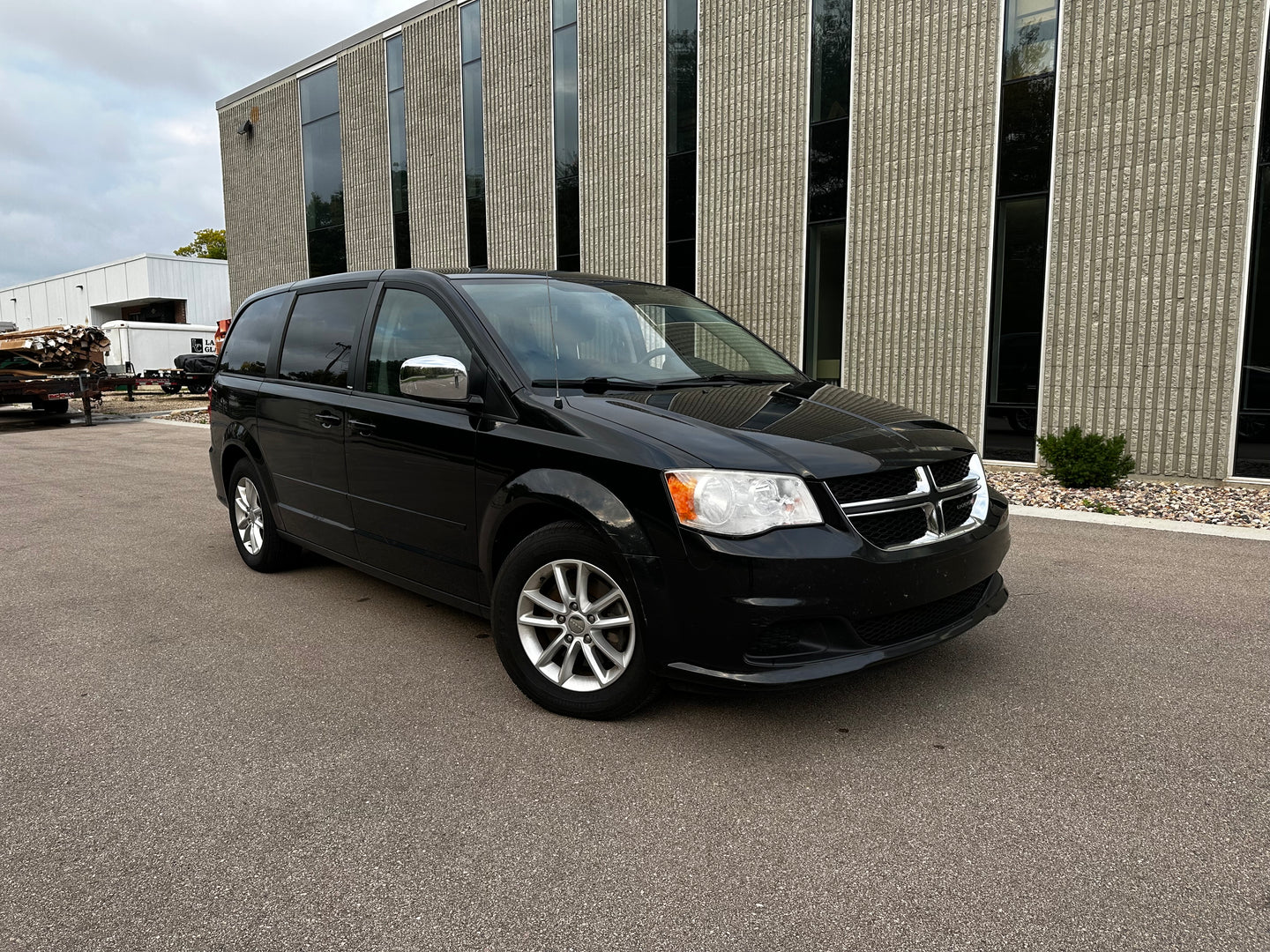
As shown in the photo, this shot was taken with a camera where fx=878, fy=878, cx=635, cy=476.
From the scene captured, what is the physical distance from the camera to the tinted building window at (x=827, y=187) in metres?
11.8

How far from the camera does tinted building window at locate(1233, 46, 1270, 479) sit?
358 inches

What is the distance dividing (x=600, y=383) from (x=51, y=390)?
19746 mm

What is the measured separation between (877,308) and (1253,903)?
33.5 feet

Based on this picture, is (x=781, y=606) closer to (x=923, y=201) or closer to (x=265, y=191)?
(x=923, y=201)

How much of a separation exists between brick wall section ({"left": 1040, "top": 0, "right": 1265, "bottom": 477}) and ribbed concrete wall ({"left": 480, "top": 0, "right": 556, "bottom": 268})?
8783 mm

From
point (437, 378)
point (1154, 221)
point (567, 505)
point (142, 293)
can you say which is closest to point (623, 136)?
point (1154, 221)

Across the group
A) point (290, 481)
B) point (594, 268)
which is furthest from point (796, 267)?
point (290, 481)

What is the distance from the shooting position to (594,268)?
15312 millimetres

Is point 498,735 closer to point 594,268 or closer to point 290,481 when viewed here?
point 290,481

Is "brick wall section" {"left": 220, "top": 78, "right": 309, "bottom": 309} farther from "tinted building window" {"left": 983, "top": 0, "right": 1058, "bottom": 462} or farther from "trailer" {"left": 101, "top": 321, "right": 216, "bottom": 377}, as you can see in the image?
"tinted building window" {"left": 983, "top": 0, "right": 1058, "bottom": 462}

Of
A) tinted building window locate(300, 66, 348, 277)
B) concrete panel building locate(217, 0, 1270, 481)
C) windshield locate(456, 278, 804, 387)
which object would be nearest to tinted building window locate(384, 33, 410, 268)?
tinted building window locate(300, 66, 348, 277)

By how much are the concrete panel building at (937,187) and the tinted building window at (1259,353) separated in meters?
0.02

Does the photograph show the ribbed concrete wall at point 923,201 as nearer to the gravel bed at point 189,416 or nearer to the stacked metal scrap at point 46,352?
the gravel bed at point 189,416

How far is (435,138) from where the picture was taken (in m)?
18.0
